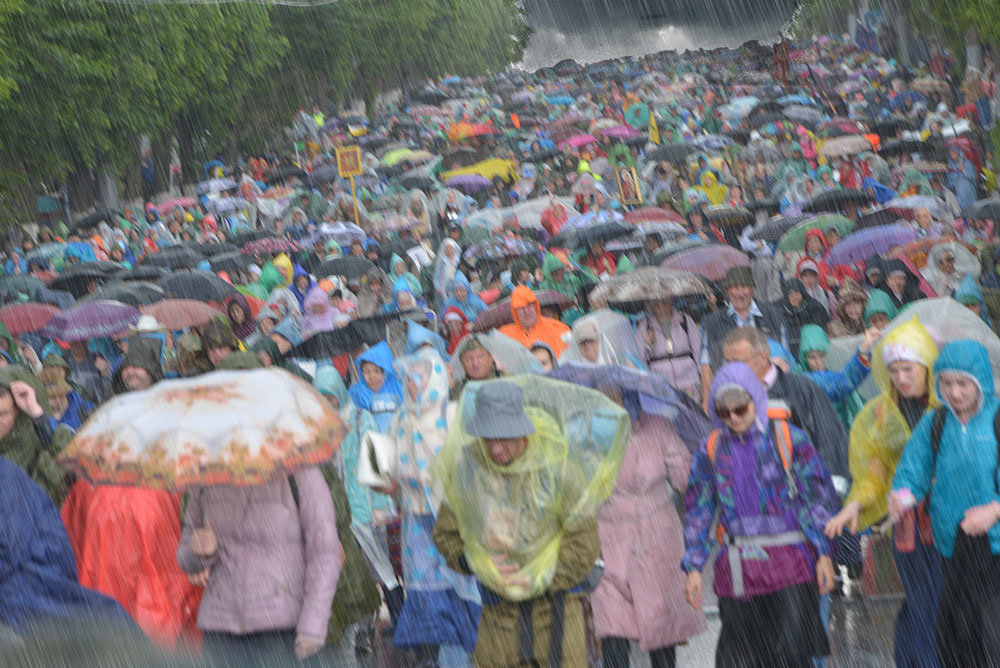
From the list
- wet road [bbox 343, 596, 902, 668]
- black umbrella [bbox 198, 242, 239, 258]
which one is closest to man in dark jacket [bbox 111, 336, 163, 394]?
wet road [bbox 343, 596, 902, 668]

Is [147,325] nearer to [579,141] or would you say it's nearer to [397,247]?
[397,247]

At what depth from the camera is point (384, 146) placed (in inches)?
1651

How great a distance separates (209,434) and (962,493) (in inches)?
106

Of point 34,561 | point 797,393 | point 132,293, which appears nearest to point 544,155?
point 132,293

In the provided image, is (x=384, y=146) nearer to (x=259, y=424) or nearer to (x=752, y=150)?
(x=752, y=150)

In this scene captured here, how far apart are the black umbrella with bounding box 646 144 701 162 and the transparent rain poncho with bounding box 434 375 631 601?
2274 cm

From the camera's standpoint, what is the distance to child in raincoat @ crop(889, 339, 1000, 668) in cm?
586

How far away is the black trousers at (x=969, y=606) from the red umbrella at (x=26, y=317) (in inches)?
424

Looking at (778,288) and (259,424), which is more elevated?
(259,424)

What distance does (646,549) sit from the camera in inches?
275

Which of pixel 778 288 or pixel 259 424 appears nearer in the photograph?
pixel 259 424

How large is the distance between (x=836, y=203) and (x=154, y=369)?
418 inches

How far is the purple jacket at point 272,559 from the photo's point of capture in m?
5.79

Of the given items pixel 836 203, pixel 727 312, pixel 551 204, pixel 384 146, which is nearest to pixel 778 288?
pixel 836 203
